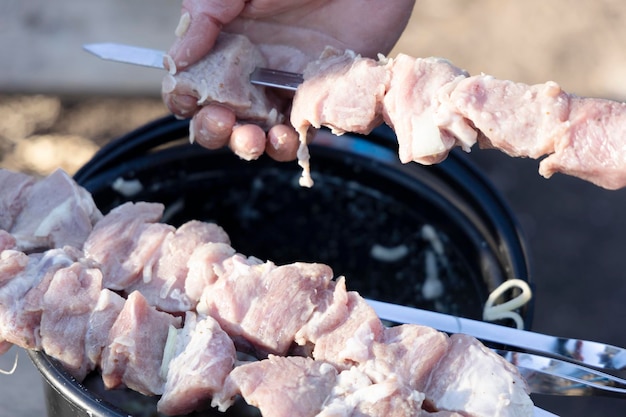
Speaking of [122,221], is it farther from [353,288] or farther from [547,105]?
[547,105]

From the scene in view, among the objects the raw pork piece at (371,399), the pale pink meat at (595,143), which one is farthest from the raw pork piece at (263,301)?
the pale pink meat at (595,143)

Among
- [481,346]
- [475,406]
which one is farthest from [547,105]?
[475,406]

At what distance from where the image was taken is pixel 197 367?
1723 millimetres

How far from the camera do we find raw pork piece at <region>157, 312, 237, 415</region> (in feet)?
5.61

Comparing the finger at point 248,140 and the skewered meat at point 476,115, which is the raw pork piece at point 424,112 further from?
the finger at point 248,140

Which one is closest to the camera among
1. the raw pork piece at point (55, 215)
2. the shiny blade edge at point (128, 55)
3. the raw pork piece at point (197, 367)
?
the raw pork piece at point (197, 367)

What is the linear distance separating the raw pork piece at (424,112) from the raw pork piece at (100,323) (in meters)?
0.85

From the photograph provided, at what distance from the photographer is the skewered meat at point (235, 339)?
165cm

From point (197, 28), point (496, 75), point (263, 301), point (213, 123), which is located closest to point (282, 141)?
point (213, 123)

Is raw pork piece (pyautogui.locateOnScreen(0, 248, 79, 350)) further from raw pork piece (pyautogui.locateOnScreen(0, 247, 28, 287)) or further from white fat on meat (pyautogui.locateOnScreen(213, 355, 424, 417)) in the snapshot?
white fat on meat (pyautogui.locateOnScreen(213, 355, 424, 417))

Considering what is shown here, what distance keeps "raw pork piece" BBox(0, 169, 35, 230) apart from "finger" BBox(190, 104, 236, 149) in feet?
1.79

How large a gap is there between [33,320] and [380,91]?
1.12 metres

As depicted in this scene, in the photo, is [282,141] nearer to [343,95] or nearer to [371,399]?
[343,95]

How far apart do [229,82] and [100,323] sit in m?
0.85
